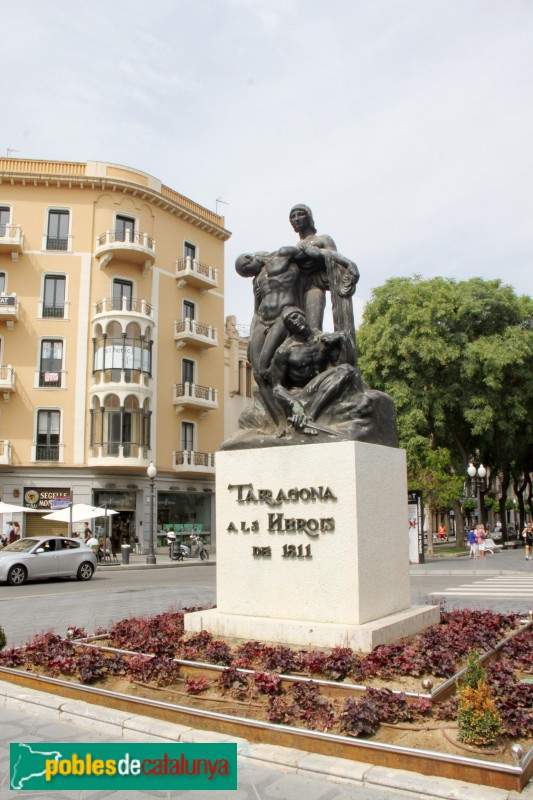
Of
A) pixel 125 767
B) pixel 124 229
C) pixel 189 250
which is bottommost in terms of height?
pixel 125 767

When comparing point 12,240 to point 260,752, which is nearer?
point 260,752

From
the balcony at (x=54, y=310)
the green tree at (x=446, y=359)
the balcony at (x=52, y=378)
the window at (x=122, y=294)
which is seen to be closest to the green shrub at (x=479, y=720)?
the green tree at (x=446, y=359)

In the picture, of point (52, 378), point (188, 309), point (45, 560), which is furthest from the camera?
point (188, 309)

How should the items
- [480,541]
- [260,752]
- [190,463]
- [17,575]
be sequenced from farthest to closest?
1. [190,463]
2. [480,541]
3. [17,575]
4. [260,752]

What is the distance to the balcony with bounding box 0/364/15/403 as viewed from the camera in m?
32.0

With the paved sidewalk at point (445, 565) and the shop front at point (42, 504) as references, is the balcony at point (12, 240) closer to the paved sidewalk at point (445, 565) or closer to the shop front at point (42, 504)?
the shop front at point (42, 504)

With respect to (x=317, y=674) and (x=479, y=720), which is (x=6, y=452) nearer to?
(x=317, y=674)

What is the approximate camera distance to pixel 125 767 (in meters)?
4.05

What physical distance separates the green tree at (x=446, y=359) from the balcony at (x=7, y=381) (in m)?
Answer: 16.2

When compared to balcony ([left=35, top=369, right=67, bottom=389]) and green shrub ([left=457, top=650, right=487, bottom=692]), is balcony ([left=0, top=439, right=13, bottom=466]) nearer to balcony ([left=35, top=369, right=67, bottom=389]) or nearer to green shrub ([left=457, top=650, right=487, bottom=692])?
balcony ([left=35, top=369, right=67, bottom=389])

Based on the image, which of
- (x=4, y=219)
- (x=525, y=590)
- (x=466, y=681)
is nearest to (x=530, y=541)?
(x=525, y=590)

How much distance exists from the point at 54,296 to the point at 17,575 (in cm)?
1820

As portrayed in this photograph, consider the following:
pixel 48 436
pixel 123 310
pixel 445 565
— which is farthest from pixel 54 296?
pixel 445 565

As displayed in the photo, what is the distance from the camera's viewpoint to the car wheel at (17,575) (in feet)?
62.4
